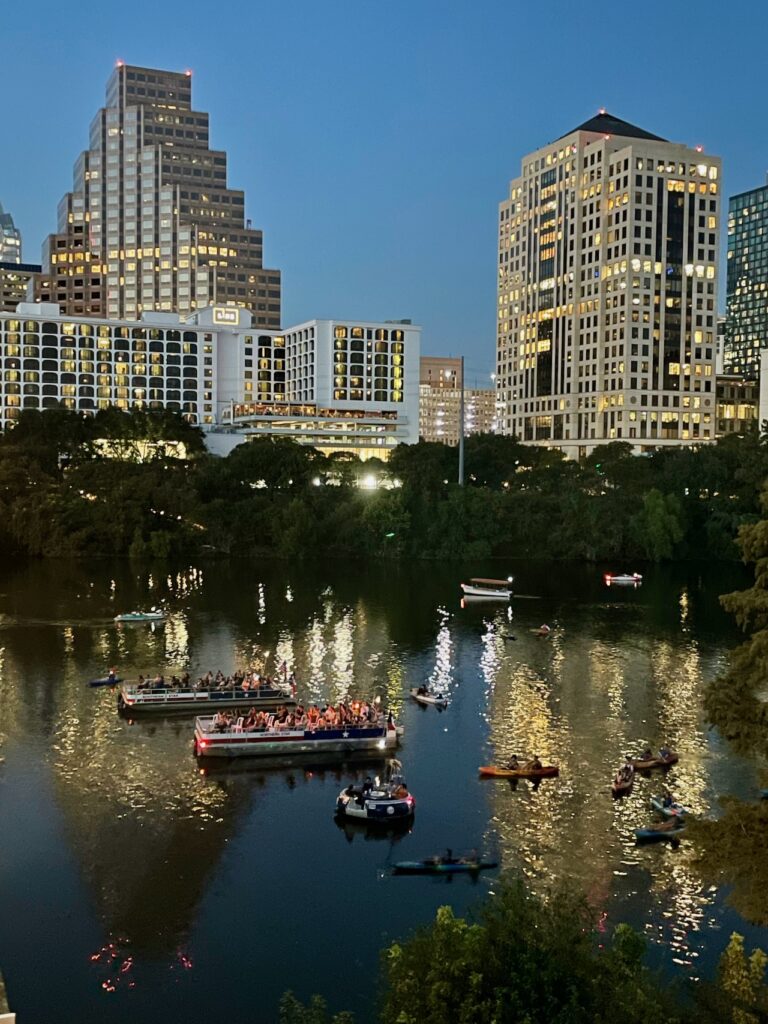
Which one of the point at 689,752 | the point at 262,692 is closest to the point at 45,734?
the point at 262,692

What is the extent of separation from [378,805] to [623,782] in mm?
9647

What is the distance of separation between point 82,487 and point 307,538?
2641 cm

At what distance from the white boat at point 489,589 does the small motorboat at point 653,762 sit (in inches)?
1691

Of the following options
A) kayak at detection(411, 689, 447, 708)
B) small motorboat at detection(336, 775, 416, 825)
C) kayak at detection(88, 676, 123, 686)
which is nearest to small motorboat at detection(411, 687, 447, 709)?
kayak at detection(411, 689, 447, 708)

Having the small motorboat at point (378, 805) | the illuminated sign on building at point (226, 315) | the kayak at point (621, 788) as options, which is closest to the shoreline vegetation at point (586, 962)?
the small motorboat at point (378, 805)

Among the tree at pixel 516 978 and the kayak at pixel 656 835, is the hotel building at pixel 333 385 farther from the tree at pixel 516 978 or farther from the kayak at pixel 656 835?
the tree at pixel 516 978

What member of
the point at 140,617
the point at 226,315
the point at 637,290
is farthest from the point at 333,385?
the point at 140,617

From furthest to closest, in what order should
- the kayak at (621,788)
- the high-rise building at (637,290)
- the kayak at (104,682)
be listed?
1. the high-rise building at (637,290)
2. the kayak at (104,682)
3. the kayak at (621,788)

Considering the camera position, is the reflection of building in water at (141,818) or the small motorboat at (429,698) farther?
the small motorboat at (429,698)

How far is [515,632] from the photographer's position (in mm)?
70562

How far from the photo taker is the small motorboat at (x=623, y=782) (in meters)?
37.7

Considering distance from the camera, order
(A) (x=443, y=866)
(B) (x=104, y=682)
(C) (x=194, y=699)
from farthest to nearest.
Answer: (B) (x=104, y=682) < (C) (x=194, y=699) < (A) (x=443, y=866)

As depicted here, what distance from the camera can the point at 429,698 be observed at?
5091 centimetres

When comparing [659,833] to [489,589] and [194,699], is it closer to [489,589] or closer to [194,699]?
[194,699]
